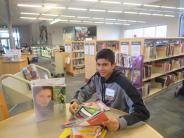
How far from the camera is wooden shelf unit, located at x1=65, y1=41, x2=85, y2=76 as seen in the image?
6727mm

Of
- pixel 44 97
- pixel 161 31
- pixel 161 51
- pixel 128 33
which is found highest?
pixel 128 33

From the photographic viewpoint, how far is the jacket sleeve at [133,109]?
1.12m

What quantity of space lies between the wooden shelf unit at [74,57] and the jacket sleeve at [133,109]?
5.44 meters

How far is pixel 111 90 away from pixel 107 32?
16374mm

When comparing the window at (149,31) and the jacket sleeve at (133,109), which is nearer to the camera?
the jacket sleeve at (133,109)

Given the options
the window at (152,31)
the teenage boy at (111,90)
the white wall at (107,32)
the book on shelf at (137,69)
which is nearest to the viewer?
the teenage boy at (111,90)

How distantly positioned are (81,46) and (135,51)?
3.77 meters

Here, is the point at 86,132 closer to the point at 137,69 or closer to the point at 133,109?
the point at 133,109

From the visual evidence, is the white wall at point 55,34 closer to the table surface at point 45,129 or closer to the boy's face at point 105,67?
the boy's face at point 105,67

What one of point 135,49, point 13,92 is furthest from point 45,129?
point 135,49

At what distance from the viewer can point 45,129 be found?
3.76 feet

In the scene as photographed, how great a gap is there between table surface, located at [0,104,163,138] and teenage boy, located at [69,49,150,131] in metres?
0.10

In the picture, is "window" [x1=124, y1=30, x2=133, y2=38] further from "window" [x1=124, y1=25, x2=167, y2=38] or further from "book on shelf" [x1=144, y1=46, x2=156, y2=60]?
"book on shelf" [x1=144, y1=46, x2=156, y2=60]

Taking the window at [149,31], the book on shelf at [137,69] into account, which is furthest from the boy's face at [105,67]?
the window at [149,31]
